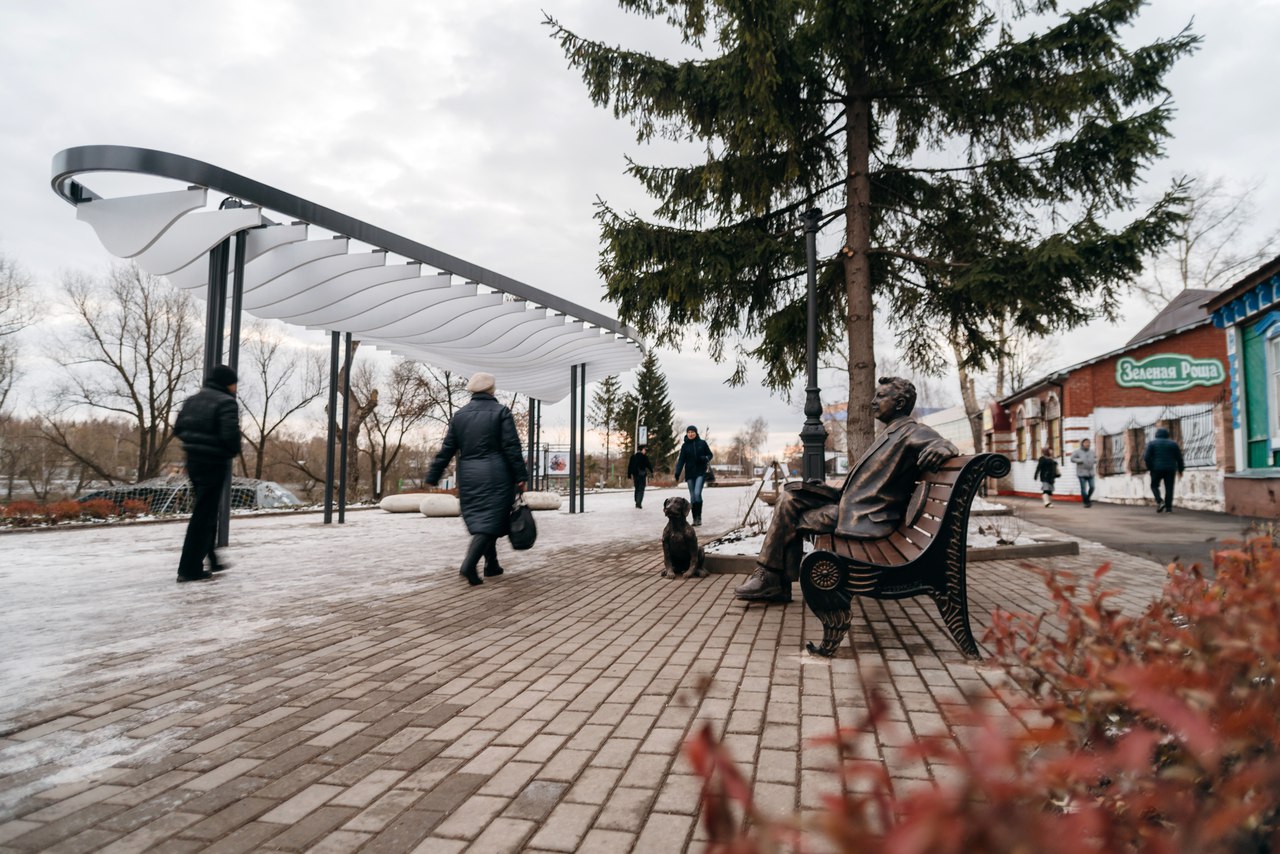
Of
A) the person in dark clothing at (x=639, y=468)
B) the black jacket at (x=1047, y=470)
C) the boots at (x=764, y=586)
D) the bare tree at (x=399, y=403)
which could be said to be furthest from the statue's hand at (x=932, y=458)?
the bare tree at (x=399, y=403)

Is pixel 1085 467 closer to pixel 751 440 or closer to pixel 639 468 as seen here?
pixel 639 468

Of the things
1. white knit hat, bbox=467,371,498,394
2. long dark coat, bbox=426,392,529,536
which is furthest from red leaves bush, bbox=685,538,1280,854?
white knit hat, bbox=467,371,498,394

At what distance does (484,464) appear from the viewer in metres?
7.05

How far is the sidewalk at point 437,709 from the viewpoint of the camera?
2.31 meters

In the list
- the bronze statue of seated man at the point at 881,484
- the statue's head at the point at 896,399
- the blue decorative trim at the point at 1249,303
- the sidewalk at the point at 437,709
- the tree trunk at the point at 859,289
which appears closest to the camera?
the sidewalk at the point at 437,709

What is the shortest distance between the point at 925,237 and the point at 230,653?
32.9 ft

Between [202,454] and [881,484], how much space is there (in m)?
6.19

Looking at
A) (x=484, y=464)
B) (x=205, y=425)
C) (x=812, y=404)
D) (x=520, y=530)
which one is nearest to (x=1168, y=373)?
(x=812, y=404)

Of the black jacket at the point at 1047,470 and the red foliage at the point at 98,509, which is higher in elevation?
the black jacket at the point at 1047,470

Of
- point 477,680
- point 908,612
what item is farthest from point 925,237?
point 477,680

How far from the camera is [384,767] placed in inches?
107

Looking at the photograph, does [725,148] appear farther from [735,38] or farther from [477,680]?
[477,680]

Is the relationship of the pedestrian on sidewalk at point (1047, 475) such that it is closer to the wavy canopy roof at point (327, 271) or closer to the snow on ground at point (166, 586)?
the snow on ground at point (166, 586)

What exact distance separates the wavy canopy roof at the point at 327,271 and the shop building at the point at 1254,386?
1163 cm
